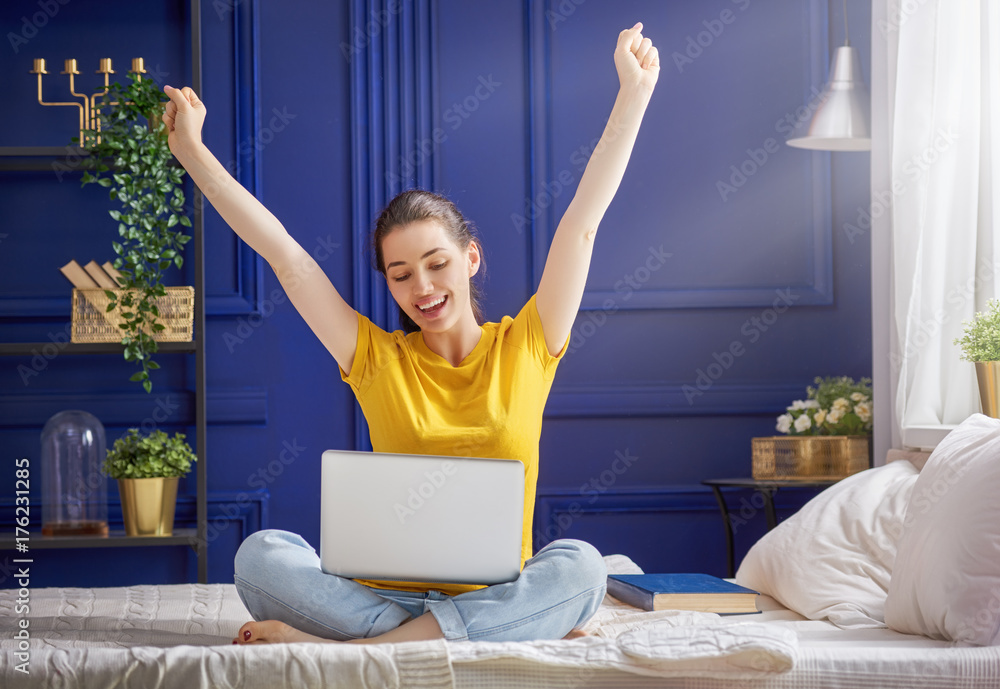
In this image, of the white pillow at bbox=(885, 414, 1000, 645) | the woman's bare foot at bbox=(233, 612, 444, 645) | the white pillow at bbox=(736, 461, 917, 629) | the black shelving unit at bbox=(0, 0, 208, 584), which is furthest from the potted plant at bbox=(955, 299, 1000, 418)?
the black shelving unit at bbox=(0, 0, 208, 584)

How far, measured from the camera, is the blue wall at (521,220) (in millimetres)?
2857

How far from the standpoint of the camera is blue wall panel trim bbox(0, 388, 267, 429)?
9.20 feet

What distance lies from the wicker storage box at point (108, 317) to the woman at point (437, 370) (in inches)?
41.8

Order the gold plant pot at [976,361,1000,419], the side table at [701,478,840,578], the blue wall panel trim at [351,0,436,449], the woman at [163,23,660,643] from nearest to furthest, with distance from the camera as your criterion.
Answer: the woman at [163,23,660,643], the gold plant pot at [976,361,1000,419], the side table at [701,478,840,578], the blue wall panel trim at [351,0,436,449]

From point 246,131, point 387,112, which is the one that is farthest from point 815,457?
point 246,131

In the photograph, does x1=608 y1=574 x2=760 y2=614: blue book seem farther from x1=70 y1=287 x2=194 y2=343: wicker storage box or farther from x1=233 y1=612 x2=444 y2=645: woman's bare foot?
x1=70 y1=287 x2=194 y2=343: wicker storage box

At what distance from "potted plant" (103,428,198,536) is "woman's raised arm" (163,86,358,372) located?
1.10 metres

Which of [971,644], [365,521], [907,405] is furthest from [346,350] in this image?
[907,405]

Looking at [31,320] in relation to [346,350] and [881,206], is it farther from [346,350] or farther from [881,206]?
[881,206]

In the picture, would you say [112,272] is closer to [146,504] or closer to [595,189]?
[146,504]

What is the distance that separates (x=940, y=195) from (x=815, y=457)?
76 cm

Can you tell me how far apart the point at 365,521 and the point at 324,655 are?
0.25m

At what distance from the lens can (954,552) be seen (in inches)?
52.7

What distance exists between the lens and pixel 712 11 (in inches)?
117
